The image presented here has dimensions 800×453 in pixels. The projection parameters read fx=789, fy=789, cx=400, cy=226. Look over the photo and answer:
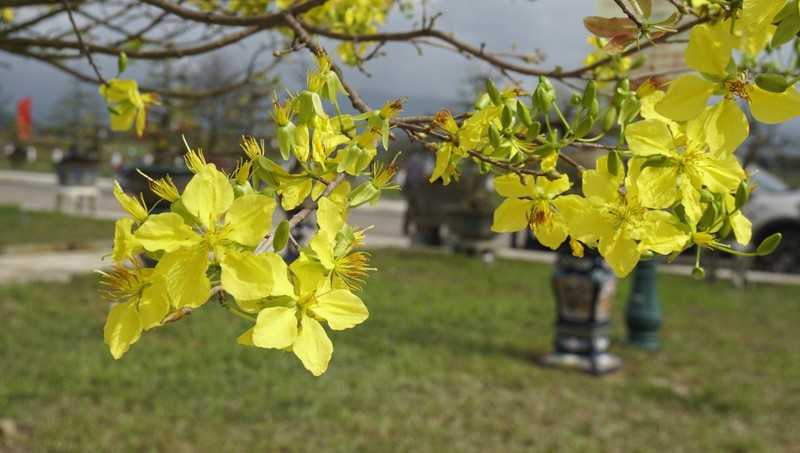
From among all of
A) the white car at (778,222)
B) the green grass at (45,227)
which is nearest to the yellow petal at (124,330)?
the green grass at (45,227)

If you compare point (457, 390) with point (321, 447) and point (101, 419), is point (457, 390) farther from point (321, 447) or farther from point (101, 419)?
point (101, 419)

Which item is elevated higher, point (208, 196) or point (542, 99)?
point (542, 99)

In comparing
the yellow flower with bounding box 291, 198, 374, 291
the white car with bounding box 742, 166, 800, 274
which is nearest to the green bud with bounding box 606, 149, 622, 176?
the yellow flower with bounding box 291, 198, 374, 291

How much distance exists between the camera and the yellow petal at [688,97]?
24.1 inches

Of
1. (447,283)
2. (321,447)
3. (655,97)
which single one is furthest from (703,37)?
(447,283)

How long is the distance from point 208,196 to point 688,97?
375mm

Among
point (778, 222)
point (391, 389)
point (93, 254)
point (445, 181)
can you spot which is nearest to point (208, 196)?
point (445, 181)

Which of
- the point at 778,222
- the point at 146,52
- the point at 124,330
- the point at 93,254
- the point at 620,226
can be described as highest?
the point at 146,52

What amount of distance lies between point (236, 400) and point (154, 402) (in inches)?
14.1

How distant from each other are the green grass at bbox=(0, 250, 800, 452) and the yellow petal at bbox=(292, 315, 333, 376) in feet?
8.64

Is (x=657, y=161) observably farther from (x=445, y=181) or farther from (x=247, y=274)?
(x=247, y=274)

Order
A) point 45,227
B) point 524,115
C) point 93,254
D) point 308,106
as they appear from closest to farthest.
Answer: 1. point 308,106
2. point 524,115
3. point 93,254
4. point 45,227

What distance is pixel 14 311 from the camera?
511 centimetres

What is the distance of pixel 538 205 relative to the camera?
2.56 ft
